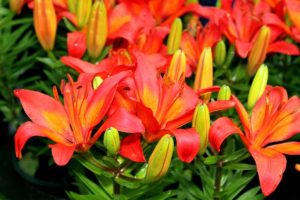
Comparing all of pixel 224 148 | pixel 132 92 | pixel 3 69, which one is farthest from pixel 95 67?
pixel 3 69

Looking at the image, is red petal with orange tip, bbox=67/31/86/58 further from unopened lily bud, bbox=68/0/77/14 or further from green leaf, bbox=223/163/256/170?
green leaf, bbox=223/163/256/170

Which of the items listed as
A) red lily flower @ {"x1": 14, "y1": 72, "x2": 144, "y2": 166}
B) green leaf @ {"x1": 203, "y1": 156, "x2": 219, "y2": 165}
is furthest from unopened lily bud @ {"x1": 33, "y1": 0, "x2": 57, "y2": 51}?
green leaf @ {"x1": 203, "y1": 156, "x2": 219, "y2": 165}

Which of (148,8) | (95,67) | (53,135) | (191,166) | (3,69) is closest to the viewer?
(53,135)

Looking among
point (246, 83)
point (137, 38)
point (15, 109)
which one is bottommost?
point (15, 109)

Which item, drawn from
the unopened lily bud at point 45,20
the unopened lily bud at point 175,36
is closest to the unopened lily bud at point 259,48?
the unopened lily bud at point 175,36

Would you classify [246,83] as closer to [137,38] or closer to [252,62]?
[252,62]

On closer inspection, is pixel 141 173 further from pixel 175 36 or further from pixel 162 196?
pixel 175 36

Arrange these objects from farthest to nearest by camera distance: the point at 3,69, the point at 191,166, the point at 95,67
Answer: the point at 3,69, the point at 191,166, the point at 95,67
